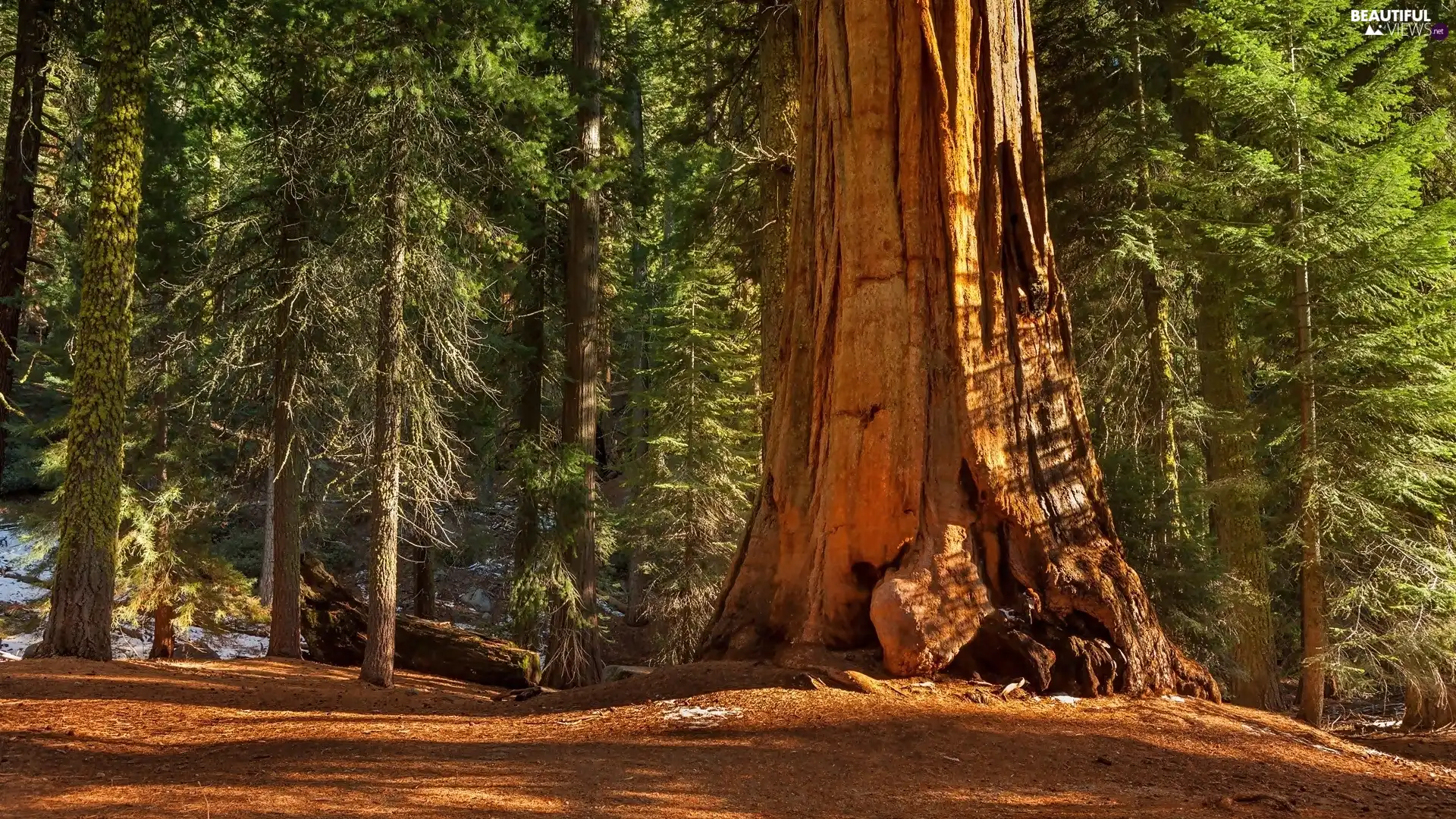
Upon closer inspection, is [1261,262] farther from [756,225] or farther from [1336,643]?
[756,225]

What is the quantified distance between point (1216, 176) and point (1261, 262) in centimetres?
116

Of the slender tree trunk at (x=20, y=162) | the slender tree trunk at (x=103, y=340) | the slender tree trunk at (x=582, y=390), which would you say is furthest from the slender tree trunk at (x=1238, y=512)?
the slender tree trunk at (x=20, y=162)

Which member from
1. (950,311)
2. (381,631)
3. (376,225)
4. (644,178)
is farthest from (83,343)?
(950,311)

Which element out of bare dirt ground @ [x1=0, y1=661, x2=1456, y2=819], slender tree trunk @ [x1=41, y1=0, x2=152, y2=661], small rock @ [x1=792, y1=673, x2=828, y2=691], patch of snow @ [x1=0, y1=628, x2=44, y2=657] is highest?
slender tree trunk @ [x1=41, y1=0, x2=152, y2=661]

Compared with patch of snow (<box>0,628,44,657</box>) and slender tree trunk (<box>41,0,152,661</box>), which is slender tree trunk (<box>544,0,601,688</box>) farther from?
patch of snow (<box>0,628,44,657</box>)

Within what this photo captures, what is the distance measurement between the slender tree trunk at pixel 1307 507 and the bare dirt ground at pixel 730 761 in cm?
148

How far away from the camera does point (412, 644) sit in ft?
50.0

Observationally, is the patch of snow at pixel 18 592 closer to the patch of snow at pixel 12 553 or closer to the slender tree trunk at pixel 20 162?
the patch of snow at pixel 12 553

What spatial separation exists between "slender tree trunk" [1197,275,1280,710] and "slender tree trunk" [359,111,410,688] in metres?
8.74

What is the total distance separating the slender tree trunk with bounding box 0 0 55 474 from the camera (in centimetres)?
1312

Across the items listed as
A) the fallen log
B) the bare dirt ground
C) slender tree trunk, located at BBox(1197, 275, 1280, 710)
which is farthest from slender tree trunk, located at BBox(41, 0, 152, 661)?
slender tree trunk, located at BBox(1197, 275, 1280, 710)

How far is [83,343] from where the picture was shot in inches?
419

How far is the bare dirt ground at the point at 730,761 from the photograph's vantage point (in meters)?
4.82

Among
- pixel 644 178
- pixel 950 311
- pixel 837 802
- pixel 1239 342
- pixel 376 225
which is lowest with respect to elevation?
pixel 837 802
